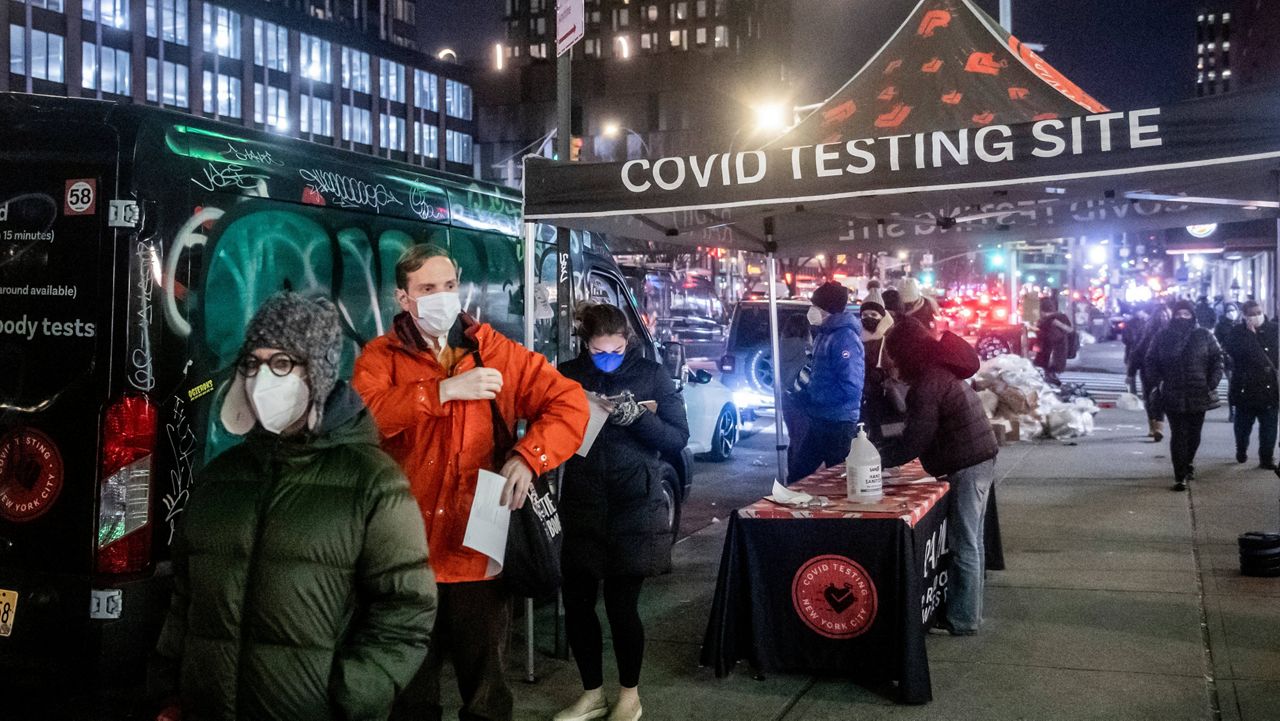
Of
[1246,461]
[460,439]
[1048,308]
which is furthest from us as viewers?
[1048,308]

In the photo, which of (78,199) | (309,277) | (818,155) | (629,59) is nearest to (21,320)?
(78,199)

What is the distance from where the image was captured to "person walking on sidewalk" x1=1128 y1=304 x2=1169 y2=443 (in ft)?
38.5

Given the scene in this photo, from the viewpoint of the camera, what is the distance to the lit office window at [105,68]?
204ft

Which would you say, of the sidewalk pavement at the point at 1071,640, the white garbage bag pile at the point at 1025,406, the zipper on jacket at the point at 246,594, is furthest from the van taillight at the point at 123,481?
the white garbage bag pile at the point at 1025,406

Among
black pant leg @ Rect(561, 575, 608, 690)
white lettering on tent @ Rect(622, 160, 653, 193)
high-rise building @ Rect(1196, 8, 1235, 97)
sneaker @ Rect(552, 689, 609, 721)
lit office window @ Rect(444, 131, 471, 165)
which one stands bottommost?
sneaker @ Rect(552, 689, 609, 721)

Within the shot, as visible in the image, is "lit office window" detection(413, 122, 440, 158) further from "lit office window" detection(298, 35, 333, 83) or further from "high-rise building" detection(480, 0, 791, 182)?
"lit office window" detection(298, 35, 333, 83)

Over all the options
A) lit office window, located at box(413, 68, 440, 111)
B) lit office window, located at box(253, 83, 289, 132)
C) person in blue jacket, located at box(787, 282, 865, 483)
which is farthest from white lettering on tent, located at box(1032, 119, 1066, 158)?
lit office window, located at box(413, 68, 440, 111)

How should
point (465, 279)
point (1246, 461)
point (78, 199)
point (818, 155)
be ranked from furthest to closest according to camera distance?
point (1246, 461)
point (465, 279)
point (818, 155)
point (78, 199)

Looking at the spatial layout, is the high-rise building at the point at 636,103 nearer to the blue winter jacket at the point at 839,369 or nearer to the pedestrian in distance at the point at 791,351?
Result: the pedestrian in distance at the point at 791,351

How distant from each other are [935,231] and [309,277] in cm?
710

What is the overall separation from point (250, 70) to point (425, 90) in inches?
810

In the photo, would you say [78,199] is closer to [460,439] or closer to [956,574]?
[460,439]

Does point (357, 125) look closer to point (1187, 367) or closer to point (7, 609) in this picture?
point (1187, 367)

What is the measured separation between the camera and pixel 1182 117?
198 inches
